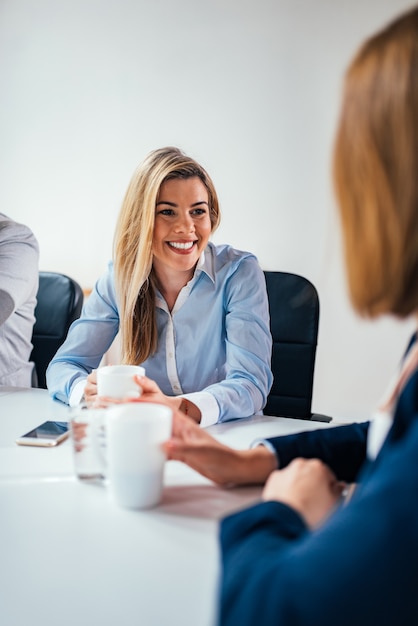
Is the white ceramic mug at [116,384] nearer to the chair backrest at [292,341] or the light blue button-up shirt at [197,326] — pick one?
the light blue button-up shirt at [197,326]

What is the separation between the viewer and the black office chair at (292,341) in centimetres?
191

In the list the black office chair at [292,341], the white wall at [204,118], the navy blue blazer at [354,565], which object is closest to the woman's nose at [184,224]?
the black office chair at [292,341]

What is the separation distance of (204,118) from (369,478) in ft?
9.53

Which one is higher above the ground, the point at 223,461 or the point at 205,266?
the point at 205,266

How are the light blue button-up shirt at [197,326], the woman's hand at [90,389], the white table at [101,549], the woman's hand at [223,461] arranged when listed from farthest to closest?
the light blue button-up shirt at [197,326], the woman's hand at [90,389], the woman's hand at [223,461], the white table at [101,549]

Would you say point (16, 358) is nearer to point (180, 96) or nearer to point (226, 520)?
point (226, 520)

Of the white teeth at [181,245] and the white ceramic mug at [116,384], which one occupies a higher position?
the white teeth at [181,245]

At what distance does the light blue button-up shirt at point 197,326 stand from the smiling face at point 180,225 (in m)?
0.05

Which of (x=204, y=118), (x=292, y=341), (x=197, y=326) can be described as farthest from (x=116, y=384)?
(x=204, y=118)

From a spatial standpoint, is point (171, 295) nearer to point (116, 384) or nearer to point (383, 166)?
point (116, 384)

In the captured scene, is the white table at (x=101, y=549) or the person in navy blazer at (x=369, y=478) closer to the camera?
the person in navy blazer at (x=369, y=478)

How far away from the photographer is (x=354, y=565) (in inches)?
20.3

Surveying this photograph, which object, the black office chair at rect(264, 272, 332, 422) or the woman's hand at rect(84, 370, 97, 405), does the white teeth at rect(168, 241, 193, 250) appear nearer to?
the black office chair at rect(264, 272, 332, 422)

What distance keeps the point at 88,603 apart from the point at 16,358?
4.61ft
